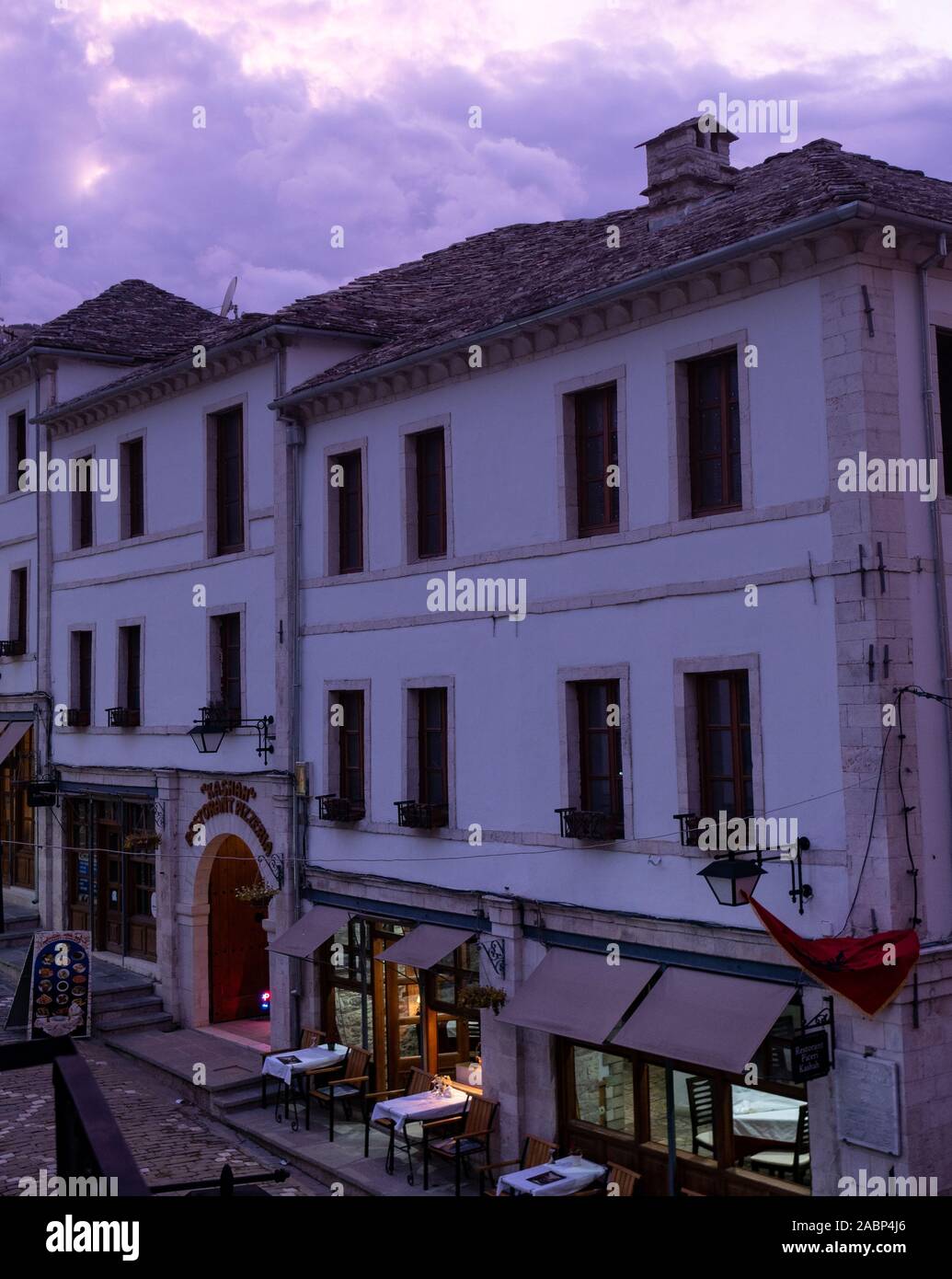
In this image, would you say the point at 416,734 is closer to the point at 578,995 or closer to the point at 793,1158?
the point at 578,995

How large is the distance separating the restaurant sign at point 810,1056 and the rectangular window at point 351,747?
8127mm

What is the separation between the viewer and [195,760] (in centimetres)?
2162

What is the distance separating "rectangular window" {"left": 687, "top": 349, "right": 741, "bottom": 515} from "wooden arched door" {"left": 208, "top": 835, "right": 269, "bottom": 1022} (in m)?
11.2

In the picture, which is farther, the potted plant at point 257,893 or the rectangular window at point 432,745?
the potted plant at point 257,893

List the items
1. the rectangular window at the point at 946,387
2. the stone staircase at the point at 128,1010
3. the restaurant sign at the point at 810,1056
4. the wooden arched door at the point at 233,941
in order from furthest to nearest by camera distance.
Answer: the wooden arched door at the point at 233,941 → the stone staircase at the point at 128,1010 → the rectangular window at the point at 946,387 → the restaurant sign at the point at 810,1056

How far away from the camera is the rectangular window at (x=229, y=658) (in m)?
21.0

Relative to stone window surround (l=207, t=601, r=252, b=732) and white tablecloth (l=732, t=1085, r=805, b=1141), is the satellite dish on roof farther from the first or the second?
white tablecloth (l=732, t=1085, r=805, b=1141)

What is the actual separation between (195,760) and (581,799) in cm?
867

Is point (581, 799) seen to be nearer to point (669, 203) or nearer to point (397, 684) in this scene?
point (397, 684)

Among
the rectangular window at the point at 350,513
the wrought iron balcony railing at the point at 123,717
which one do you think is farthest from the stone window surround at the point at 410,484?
the wrought iron balcony railing at the point at 123,717

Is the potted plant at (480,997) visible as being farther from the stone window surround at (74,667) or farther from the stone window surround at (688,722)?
the stone window surround at (74,667)

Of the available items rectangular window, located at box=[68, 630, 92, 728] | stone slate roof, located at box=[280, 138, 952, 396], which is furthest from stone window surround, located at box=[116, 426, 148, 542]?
stone slate roof, located at box=[280, 138, 952, 396]

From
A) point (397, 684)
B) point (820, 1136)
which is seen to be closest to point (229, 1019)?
point (397, 684)
